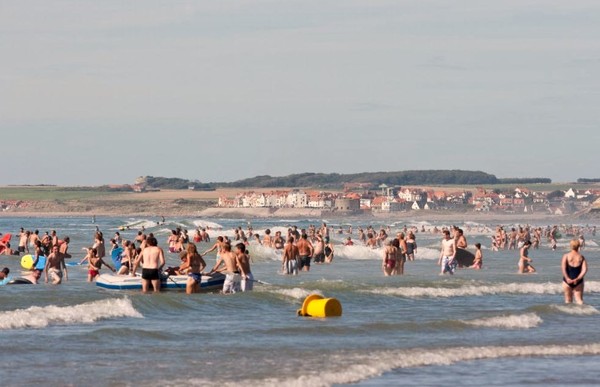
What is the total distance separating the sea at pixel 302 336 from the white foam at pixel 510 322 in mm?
25

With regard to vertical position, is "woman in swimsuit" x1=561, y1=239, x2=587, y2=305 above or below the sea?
above

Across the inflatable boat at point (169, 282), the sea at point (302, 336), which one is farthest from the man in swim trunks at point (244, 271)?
the inflatable boat at point (169, 282)

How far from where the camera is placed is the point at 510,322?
1861 centimetres

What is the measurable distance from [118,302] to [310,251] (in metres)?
13.5

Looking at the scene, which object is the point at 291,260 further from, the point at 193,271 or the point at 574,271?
the point at 574,271

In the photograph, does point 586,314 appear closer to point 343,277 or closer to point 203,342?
point 203,342

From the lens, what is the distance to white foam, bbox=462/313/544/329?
721 inches

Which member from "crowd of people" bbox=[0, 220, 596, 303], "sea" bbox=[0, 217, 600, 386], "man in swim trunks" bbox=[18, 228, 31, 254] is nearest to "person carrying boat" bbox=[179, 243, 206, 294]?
"crowd of people" bbox=[0, 220, 596, 303]

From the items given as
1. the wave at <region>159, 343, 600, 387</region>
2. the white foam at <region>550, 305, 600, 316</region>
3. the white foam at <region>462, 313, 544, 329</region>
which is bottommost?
the wave at <region>159, 343, 600, 387</region>

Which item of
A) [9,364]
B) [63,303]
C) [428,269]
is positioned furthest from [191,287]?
[428,269]

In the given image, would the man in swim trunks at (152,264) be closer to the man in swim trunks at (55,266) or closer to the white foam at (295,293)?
the white foam at (295,293)

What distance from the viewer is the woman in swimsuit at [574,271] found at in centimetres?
1902

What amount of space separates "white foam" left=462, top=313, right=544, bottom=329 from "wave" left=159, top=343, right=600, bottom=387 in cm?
243

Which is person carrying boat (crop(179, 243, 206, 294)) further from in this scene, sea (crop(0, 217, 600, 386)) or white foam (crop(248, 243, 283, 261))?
white foam (crop(248, 243, 283, 261))
